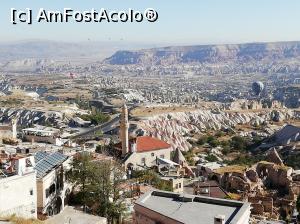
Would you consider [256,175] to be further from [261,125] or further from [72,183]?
[261,125]

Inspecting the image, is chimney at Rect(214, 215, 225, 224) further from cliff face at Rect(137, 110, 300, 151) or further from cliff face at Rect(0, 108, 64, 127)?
cliff face at Rect(0, 108, 64, 127)

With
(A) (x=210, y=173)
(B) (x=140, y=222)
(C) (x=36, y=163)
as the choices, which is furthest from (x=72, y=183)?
(A) (x=210, y=173)

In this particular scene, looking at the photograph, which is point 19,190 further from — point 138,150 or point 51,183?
point 138,150

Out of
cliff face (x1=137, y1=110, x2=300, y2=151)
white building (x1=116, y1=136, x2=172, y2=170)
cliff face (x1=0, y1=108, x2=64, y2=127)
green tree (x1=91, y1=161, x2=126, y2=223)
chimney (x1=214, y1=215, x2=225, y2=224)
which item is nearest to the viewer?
chimney (x1=214, y1=215, x2=225, y2=224)

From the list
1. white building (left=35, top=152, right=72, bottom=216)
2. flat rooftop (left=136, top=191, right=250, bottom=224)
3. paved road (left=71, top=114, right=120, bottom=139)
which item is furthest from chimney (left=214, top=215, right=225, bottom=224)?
paved road (left=71, top=114, right=120, bottom=139)

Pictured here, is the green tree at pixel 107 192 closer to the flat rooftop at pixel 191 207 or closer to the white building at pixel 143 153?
the flat rooftop at pixel 191 207

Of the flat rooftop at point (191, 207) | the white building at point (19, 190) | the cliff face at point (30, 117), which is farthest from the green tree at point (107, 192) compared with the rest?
the cliff face at point (30, 117)

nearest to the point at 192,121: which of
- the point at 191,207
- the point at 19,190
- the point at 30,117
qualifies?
the point at 30,117
